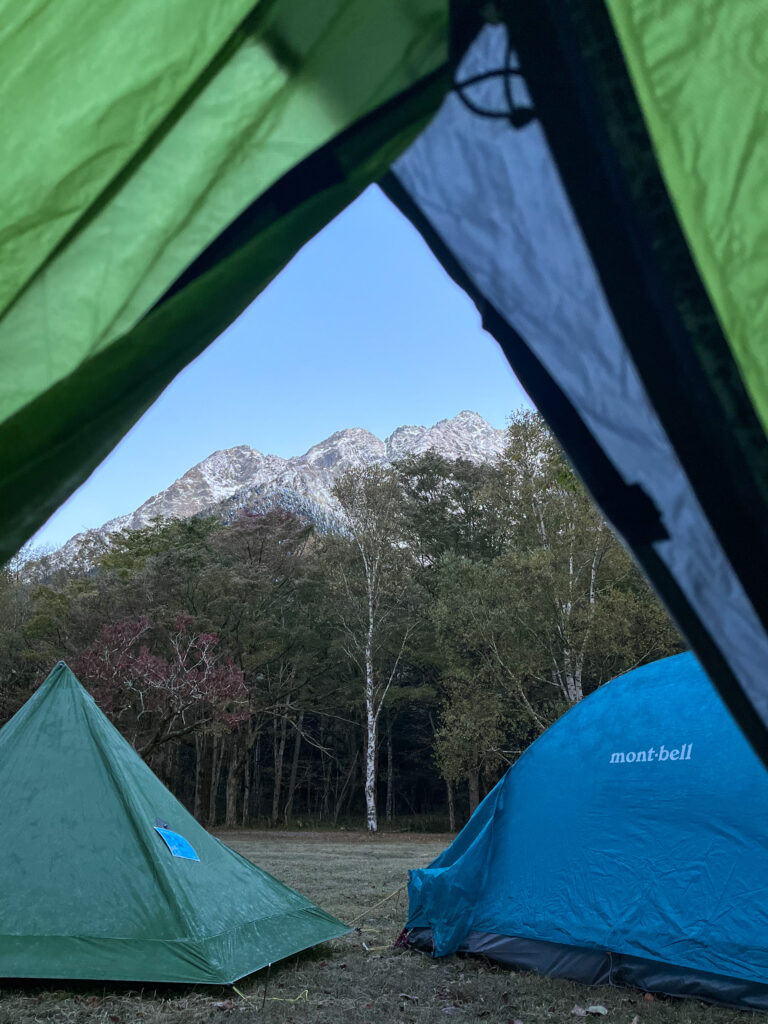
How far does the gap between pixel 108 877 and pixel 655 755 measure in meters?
3.06

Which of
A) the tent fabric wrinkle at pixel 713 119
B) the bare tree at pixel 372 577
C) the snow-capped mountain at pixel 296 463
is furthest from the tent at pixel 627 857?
the snow-capped mountain at pixel 296 463

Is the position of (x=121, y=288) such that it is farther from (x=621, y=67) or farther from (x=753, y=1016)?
(x=753, y=1016)

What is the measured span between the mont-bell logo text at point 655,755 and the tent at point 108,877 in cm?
227

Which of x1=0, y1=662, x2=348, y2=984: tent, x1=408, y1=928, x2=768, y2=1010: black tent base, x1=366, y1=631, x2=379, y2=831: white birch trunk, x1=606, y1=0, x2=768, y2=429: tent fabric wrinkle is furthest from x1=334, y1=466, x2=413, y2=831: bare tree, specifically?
x1=606, y1=0, x2=768, y2=429: tent fabric wrinkle

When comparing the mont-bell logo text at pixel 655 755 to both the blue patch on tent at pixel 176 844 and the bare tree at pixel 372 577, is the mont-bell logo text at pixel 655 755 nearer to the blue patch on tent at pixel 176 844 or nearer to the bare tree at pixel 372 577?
the blue patch on tent at pixel 176 844

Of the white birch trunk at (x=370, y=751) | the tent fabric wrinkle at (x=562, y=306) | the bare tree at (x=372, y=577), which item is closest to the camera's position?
the tent fabric wrinkle at (x=562, y=306)

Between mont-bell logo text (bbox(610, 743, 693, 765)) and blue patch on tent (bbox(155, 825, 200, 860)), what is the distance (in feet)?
8.35

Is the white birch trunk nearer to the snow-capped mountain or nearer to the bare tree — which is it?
the bare tree

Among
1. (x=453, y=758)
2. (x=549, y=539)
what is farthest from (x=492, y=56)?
(x=453, y=758)

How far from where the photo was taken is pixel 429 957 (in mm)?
Result: 4883

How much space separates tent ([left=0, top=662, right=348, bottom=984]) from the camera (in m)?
3.90

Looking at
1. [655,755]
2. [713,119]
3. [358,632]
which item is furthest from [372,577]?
[713,119]

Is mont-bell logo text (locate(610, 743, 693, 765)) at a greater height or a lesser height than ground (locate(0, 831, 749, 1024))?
greater

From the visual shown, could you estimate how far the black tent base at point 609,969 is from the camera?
3.61 meters
